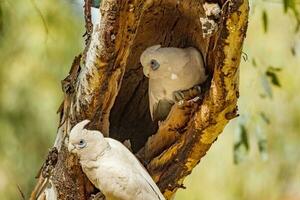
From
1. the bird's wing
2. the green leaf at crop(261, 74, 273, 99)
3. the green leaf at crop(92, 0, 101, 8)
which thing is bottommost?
the green leaf at crop(261, 74, 273, 99)

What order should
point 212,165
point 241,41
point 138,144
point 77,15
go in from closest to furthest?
point 241,41, point 138,144, point 77,15, point 212,165

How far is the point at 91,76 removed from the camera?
129cm

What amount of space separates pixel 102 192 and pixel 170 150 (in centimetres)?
17

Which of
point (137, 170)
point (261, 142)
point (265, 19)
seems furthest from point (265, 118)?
point (137, 170)

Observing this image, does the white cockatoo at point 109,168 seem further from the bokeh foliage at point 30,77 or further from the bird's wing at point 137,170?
the bokeh foliage at point 30,77

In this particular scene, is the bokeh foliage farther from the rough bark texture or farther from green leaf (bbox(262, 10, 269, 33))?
the rough bark texture

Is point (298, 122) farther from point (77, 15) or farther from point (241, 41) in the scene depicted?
point (241, 41)

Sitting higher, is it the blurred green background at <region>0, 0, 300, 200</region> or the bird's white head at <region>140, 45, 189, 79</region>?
the bird's white head at <region>140, 45, 189, 79</region>

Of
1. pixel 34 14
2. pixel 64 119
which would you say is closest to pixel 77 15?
pixel 34 14

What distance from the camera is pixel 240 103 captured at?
7.22 feet

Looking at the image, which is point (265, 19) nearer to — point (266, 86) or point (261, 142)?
point (266, 86)

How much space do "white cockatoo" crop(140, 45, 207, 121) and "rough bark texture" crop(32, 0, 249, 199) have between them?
0.02m

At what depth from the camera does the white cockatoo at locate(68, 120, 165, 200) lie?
4.02 ft

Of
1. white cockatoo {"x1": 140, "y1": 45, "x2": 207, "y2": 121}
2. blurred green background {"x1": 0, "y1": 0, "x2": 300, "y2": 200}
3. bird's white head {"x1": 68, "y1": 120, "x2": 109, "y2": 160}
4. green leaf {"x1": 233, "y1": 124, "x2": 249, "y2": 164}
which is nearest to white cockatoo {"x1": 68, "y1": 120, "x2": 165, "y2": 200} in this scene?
bird's white head {"x1": 68, "y1": 120, "x2": 109, "y2": 160}
